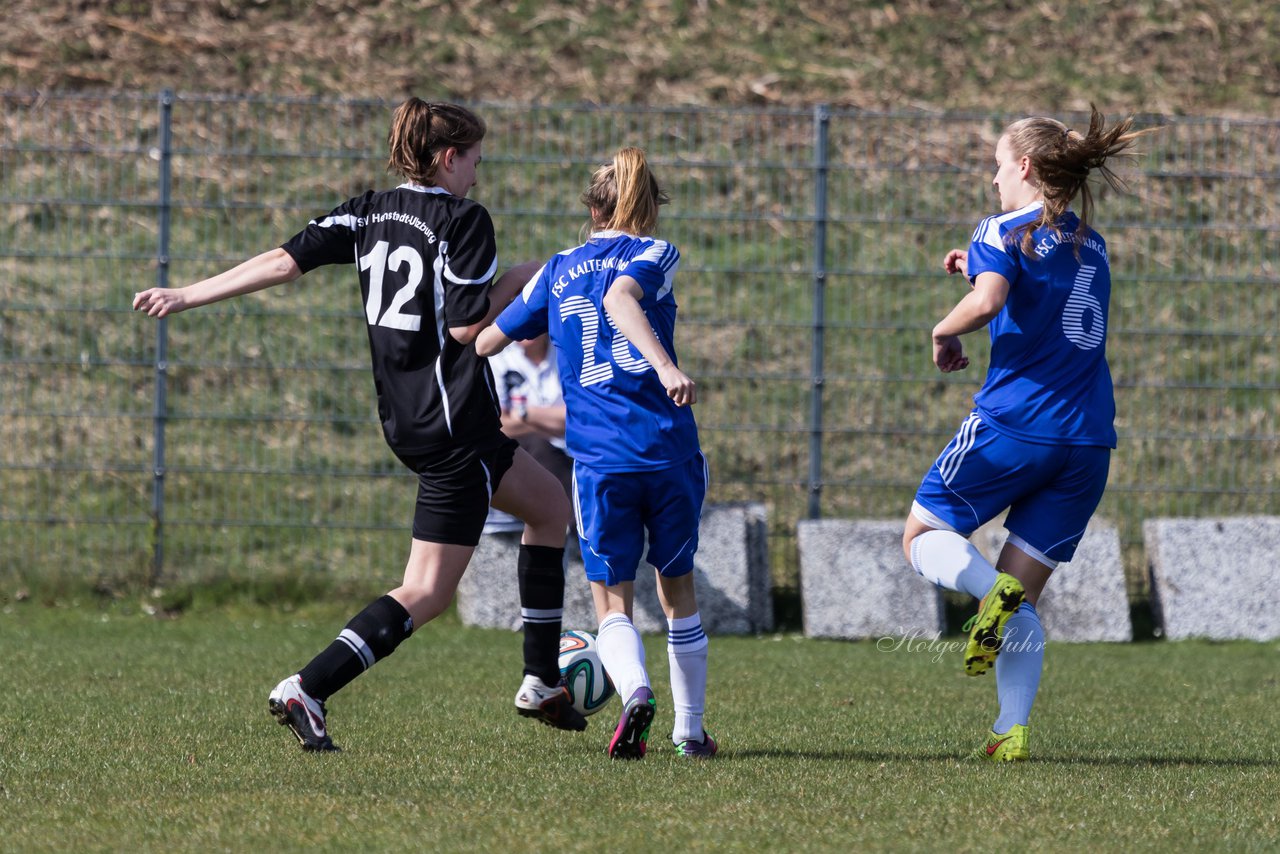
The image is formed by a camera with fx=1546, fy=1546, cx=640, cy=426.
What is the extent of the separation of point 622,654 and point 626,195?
4.42 feet

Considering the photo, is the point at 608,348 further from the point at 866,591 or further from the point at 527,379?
the point at 866,591

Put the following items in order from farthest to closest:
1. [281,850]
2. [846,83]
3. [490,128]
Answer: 1. [846,83]
2. [490,128]
3. [281,850]

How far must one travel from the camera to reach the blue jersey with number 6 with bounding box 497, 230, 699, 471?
4484 millimetres

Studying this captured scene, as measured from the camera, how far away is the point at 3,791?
402 centimetres

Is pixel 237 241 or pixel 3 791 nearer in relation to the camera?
pixel 3 791

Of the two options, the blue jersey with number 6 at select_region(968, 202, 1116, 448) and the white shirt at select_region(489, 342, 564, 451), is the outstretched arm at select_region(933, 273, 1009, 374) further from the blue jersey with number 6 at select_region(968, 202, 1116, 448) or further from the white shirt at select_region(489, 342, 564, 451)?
the white shirt at select_region(489, 342, 564, 451)

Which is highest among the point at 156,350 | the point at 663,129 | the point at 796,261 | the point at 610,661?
the point at 663,129

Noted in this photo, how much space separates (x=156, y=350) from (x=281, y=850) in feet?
18.6

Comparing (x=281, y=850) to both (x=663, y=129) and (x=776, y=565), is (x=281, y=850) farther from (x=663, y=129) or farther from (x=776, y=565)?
(x=663, y=129)

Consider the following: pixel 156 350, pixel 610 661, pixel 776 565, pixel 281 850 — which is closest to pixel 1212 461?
pixel 776 565

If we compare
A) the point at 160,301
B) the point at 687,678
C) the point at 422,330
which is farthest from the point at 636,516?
the point at 160,301

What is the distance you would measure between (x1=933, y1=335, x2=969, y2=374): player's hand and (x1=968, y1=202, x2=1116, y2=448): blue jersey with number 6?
13 centimetres
